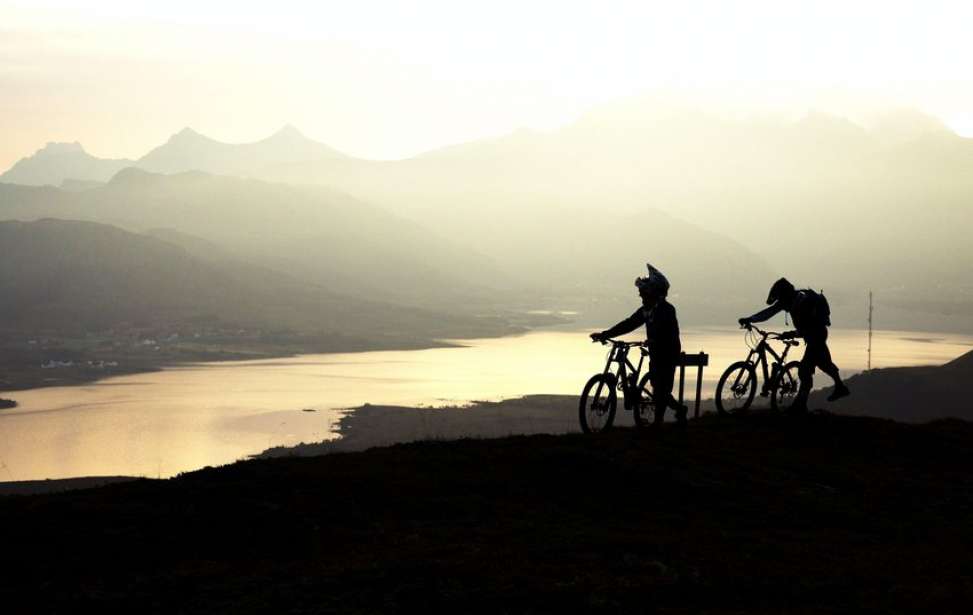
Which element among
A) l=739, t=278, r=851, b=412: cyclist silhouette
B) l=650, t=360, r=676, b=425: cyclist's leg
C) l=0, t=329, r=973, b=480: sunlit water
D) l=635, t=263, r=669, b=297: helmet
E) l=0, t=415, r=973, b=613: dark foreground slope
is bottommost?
l=0, t=329, r=973, b=480: sunlit water

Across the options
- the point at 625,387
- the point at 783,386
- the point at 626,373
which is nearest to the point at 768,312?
the point at 783,386

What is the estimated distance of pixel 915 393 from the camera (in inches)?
4028

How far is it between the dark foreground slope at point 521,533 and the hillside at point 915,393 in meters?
84.2

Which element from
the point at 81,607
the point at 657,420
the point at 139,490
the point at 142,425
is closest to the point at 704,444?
the point at 657,420

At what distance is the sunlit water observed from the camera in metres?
106

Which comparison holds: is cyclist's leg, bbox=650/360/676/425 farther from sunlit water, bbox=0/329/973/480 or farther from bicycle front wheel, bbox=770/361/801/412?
sunlit water, bbox=0/329/973/480

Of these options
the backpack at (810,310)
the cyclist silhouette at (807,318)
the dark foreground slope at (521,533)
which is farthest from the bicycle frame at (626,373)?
the backpack at (810,310)

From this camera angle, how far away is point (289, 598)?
35.8ft

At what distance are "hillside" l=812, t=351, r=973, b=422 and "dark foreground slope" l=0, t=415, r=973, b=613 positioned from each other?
84.2 m

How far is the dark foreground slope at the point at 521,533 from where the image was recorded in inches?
436

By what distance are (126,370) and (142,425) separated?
76120 millimetres

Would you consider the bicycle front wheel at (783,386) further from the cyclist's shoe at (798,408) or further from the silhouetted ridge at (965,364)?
the silhouetted ridge at (965,364)

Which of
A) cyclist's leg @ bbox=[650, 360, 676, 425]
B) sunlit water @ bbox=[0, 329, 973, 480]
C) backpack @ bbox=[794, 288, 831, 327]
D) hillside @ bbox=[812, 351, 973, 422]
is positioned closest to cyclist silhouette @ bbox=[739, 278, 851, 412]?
backpack @ bbox=[794, 288, 831, 327]

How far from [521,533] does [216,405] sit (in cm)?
13467
